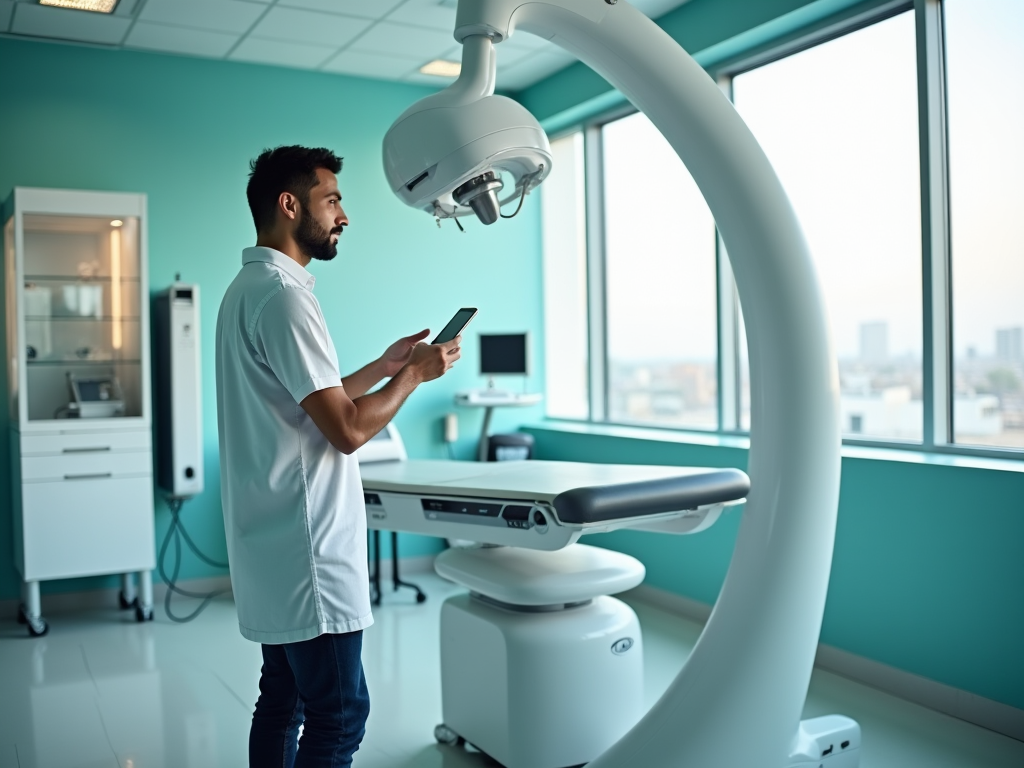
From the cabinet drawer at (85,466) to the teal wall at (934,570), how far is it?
10.7 feet

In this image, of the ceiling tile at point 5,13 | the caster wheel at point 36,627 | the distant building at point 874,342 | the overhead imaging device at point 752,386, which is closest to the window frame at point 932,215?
the distant building at point 874,342

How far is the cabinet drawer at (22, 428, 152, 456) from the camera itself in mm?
4508

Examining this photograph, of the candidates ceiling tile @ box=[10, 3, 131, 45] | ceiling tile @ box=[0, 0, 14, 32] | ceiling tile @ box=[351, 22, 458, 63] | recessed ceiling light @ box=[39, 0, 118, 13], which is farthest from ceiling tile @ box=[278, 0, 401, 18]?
ceiling tile @ box=[0, 0, 14, 32]

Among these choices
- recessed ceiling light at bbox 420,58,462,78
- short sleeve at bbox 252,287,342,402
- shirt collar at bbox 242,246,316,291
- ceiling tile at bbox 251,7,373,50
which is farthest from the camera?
recessed ceiling light at bbox 420,58,462,78

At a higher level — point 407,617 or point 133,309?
point 133,309

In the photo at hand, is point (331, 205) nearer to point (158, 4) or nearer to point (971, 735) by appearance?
point (971, 735)

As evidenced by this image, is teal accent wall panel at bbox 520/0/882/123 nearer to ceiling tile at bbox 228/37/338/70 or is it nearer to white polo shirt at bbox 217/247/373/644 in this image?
ceiling tile at bbox 228/37/338/70

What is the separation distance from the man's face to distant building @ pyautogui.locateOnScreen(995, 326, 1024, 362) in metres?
2.48

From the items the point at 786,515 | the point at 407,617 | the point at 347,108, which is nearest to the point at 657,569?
the point at 407,617

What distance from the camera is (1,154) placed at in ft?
15.8

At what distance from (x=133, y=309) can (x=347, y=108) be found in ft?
5.73

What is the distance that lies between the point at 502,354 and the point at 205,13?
243 cm

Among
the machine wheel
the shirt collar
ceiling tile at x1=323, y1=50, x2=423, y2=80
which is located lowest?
the machine wheel

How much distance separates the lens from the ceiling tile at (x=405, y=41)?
191 inches
